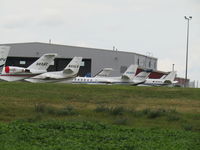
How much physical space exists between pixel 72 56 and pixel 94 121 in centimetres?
7409

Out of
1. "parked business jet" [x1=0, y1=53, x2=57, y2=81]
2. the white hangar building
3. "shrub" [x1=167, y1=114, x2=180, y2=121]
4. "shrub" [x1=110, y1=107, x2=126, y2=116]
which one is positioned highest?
the white hangar building

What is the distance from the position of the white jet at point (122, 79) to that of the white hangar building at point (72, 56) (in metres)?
16.1

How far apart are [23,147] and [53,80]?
5194cm

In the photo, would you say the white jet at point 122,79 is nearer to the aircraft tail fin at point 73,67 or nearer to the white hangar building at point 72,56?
the aircraft tail fin at point 73,67

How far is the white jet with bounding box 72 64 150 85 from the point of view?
7218 cm

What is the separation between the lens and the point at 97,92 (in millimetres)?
37906

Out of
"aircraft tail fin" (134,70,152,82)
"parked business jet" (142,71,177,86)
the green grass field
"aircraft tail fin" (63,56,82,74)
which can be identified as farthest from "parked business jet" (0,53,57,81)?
"parked business jet" (142,71,177,86)

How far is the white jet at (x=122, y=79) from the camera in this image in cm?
7218

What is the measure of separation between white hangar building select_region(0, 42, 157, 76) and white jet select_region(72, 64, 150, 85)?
16.1m

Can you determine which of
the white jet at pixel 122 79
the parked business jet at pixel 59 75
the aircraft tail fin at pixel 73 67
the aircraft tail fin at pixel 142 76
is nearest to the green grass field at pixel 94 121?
the parked business jet at pixel 59 75

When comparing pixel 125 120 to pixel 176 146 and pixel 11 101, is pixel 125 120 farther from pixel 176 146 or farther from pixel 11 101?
pixel 11 101

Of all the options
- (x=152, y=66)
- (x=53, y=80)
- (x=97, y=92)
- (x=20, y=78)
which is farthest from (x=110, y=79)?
(x=152, y=66)

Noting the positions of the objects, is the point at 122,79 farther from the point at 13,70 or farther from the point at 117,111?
the point at 117,111

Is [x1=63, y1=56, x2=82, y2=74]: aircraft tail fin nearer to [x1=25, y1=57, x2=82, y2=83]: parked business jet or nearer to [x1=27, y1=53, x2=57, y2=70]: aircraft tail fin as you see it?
[x1=25, y1=57, x2=82, y2=83]: parked business jet
